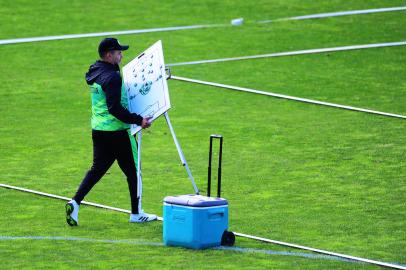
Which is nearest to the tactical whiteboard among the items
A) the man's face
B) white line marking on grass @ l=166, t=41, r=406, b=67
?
the man's face

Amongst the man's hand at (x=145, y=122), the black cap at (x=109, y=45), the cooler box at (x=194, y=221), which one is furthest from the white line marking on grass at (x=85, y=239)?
the black cap at (x=109, y=45)

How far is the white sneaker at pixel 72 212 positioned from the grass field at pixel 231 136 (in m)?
0.13

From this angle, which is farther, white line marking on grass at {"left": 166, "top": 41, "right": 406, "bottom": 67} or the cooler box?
white line marking on grass at {"left": 166, "top": 41, "right": 406, "bottom": 67}

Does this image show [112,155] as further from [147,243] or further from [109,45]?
[147,243]

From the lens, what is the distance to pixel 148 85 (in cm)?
1295

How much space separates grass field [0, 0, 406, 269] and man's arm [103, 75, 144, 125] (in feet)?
4.02

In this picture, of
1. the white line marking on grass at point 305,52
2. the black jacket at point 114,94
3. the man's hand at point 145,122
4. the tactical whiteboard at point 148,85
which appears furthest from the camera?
the white line marking on grass at point 305,52

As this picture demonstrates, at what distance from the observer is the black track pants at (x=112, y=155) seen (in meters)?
12.9

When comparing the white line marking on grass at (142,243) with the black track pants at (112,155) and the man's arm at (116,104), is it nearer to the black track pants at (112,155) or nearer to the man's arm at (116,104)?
the black track pants at (112,155)

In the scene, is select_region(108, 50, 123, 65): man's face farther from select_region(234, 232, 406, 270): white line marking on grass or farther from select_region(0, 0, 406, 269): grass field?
select_region(234, 232, 406, 270): white line marking on grass

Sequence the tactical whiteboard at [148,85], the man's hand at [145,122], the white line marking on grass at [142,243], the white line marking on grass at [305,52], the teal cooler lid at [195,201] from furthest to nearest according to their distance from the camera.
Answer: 1. the white line marking on grass at [305,52]
2. the tactical whiteboard at [148,85]
3. the man's hand at [145,122]
4. the teal cooler lid at [195,201]
5. the white line marking on grass at [142,243]

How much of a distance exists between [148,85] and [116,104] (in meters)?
0.55

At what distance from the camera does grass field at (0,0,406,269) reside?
12.0 metres

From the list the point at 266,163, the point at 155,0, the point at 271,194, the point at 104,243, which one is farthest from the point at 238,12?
the point at 104,243
